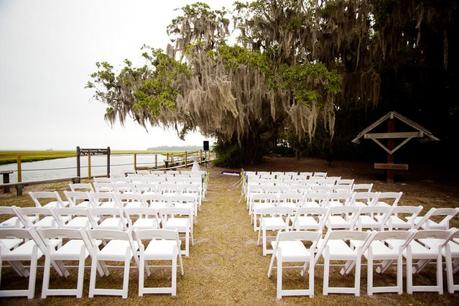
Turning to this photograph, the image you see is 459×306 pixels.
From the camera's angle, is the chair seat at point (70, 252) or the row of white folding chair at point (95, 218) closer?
the chair seat at point (70, 252)

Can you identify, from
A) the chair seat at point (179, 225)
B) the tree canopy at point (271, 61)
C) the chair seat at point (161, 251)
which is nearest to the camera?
the chair seat at point (161, 251)

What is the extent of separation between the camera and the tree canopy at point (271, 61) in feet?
31.9

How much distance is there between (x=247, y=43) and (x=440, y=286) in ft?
36.3

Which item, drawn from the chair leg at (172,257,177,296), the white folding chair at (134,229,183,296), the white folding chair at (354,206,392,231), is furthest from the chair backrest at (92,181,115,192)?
the white folding chair at (354,206,392,231)

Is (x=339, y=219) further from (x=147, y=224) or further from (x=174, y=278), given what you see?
(x=147, y=224)

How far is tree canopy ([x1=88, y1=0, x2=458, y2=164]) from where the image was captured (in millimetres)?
9719

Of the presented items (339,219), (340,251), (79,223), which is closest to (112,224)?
(79,223)

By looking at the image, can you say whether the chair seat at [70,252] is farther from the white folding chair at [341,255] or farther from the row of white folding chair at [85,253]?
the white folding chair at [341,255]

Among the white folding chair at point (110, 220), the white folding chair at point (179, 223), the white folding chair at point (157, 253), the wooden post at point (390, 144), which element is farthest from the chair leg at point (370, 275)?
the wooden post at point (390, 144)

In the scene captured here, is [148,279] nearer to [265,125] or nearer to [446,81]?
[265,125]

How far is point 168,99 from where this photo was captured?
32.6ft

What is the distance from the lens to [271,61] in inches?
442

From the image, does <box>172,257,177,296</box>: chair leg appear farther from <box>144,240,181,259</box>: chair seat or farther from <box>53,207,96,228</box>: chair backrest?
<box>53,207,96,228</box>: chair backrest

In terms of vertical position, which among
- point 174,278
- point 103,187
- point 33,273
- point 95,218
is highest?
point 103,187
